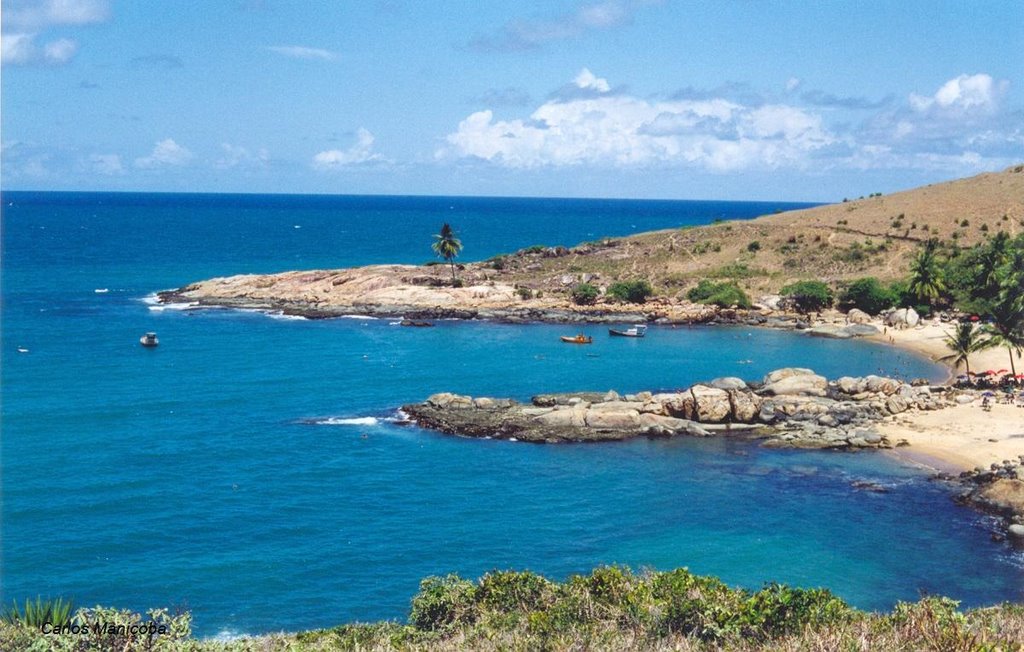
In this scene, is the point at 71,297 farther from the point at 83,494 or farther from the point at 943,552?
the point at 943,552

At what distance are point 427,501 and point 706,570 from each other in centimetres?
1431

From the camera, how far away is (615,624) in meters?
22.5

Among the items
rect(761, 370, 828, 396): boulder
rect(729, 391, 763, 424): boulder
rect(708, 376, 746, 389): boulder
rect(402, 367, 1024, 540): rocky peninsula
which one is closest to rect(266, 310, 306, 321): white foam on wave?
rect(402, 367, 1024, 540): rocky peninsula

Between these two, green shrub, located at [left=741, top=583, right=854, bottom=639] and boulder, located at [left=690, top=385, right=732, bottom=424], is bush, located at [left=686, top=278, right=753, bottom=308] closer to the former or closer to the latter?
boulder, located at [left=690, top=385, right=732, bottom=424]

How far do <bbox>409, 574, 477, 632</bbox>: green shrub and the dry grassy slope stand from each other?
81020 millimetres

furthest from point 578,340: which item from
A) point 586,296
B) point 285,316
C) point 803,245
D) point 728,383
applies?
point 803,245

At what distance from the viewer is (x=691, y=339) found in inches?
3398

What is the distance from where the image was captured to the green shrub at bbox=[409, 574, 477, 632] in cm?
2527

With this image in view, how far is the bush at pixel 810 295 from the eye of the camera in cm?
9694

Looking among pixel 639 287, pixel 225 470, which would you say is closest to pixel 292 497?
pixel 225 470

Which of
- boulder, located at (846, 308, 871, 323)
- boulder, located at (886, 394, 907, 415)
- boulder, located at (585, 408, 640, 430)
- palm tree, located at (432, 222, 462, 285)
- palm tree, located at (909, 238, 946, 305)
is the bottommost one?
boulder, located at (585, 408, 640, 430)

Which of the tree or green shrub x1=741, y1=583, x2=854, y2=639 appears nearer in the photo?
green shrub x1=741, y1=583, x2=854, y2=639

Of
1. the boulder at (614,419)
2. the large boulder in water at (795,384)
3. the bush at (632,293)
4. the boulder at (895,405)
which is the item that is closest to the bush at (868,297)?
the bush at (632,293)

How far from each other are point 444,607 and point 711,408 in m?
34.9
